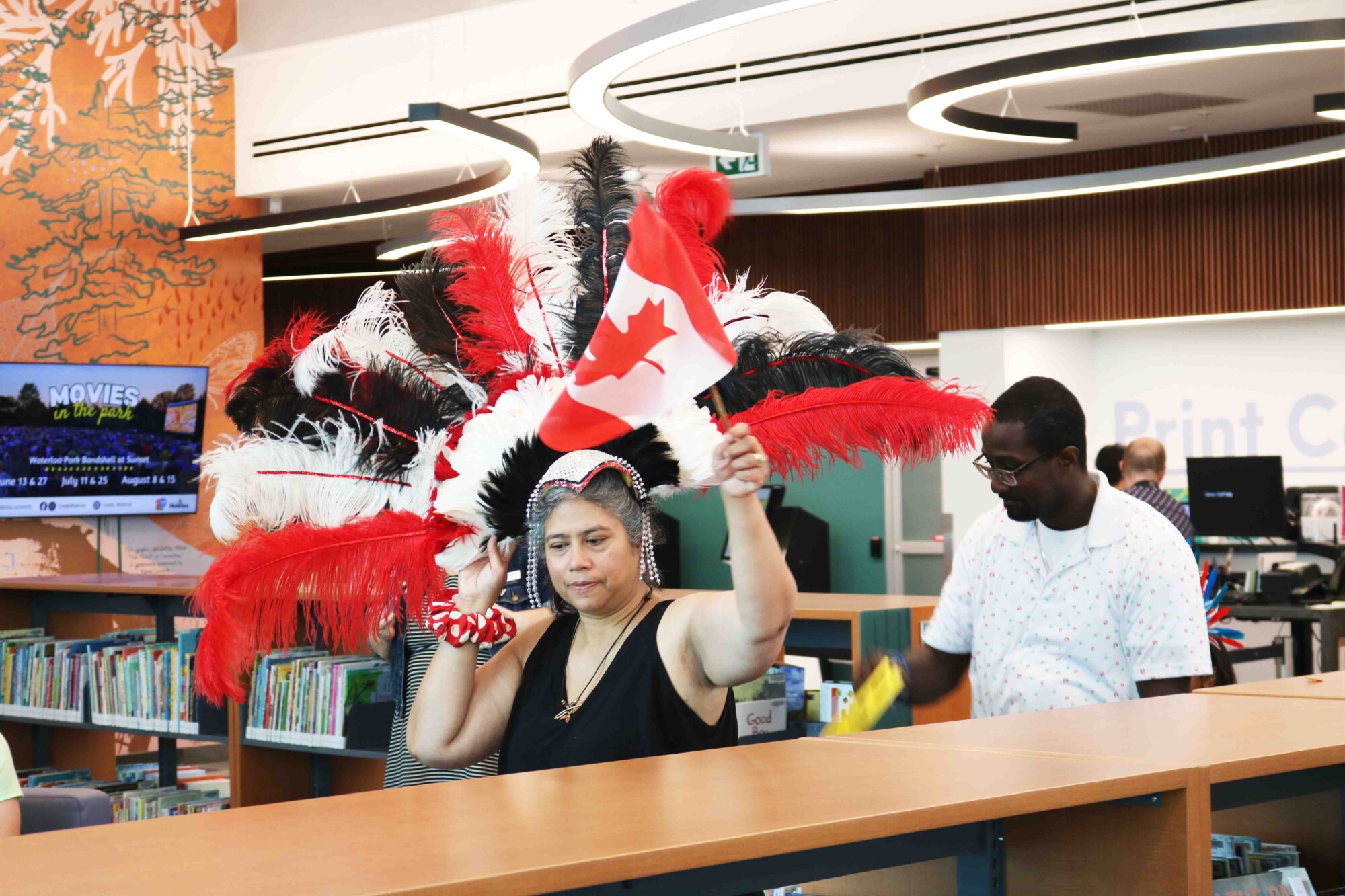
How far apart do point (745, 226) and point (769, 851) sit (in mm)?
11072

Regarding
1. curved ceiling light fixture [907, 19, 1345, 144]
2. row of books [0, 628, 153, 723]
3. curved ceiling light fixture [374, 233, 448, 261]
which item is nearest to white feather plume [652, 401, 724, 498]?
curved ceiling light fixture [907, 19, 1345, 144]

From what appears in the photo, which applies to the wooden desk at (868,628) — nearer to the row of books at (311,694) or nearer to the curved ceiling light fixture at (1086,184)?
the row of books at (311,694)

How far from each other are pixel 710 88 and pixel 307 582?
7.06m

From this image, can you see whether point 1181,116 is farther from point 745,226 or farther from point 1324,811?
point 1324,811

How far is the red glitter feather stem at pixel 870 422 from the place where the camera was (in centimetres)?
212

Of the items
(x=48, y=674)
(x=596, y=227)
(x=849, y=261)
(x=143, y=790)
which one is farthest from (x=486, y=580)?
(x=849, y=261)

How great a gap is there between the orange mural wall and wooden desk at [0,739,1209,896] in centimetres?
756

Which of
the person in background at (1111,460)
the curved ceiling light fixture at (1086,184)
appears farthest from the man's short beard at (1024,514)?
the person in background at (1111,460)

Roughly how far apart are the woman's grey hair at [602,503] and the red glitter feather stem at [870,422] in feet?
0.72

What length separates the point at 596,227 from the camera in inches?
95.5

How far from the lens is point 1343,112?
6008 millimetres

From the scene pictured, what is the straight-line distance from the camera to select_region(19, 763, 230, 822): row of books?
221 inches

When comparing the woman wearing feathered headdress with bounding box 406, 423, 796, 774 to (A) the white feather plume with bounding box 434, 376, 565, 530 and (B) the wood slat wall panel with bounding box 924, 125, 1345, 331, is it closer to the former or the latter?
(A) the white feather plume with bounding box 434, 376, 565, 530

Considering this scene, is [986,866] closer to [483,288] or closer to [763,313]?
[763,313]
